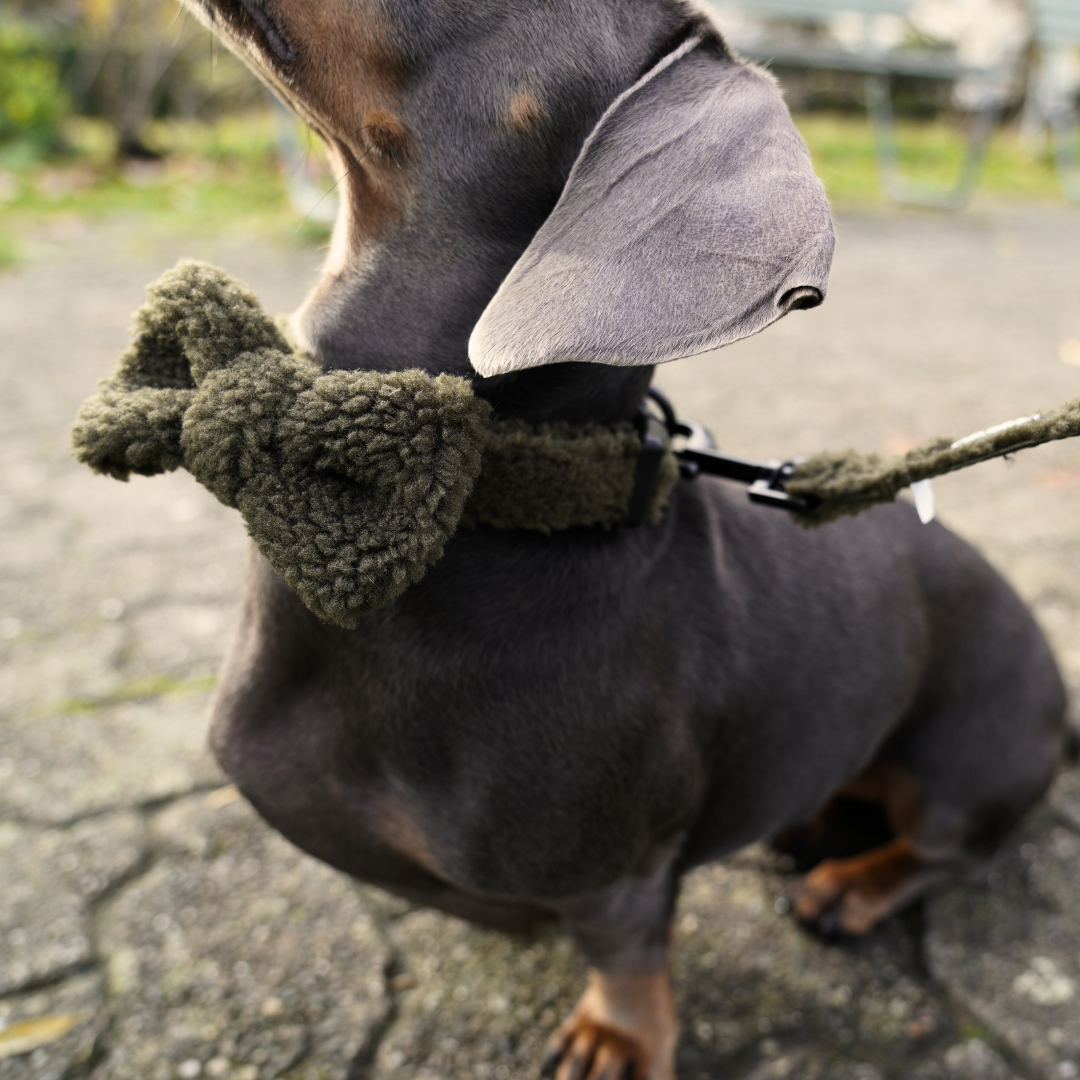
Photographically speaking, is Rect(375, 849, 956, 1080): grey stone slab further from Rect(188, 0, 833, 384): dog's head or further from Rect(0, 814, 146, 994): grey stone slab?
A: Rect(188, 0, 833, 384): dog's head

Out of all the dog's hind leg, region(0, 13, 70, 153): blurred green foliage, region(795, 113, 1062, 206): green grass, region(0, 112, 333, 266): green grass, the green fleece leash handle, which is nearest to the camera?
the green fleece leash handle

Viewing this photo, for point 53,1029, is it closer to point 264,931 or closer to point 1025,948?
point 264,931

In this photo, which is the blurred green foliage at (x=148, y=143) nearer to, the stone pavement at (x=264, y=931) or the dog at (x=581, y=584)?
the stone pavement at (x=264, y=931)

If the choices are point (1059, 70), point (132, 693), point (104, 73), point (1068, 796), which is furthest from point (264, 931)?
point (1059, 70)

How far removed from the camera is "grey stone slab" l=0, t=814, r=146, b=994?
188 cm

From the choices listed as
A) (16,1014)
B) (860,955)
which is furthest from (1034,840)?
(16,1014)

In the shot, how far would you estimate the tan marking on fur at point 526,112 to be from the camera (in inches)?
48.4

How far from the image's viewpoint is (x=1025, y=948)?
205 cm

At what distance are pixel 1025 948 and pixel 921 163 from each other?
10.5m

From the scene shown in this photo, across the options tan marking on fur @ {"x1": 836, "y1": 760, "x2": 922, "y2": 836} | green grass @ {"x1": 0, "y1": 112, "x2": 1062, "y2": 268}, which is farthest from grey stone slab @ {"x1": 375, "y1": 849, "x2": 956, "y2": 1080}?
green grass @ {"x1": 0, "y1": 112, "x2": 1062, "y2": 268}

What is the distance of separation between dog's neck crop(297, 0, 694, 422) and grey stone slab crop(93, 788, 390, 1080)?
1251mm

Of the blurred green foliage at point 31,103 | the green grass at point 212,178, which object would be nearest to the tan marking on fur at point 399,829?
the green grass at point 212,178

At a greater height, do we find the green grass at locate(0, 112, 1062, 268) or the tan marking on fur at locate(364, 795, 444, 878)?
the tan marking on fur at locate(364, 795, 444, 878)

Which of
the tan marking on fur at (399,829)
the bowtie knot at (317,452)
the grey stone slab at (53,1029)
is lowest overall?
the grey stone slab at (53,1029)
